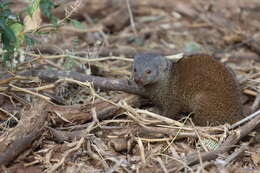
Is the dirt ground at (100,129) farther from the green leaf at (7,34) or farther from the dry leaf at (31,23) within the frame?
the green leaf at (7,34)

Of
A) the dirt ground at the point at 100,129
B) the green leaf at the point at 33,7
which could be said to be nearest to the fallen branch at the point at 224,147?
the dirt ground at the point at 100,129

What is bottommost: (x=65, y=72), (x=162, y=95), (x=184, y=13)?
(x=162, y=95)

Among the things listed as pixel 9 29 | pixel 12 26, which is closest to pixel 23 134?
pixel 9 29

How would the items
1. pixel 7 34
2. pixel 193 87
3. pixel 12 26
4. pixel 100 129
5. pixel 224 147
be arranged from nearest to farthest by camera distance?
pixel 7 34, pixel 224 147, pixel 12 26, pixel 100 129, pixel 193 87

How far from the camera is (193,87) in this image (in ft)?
14.3

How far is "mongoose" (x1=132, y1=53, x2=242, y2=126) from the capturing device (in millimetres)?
4176

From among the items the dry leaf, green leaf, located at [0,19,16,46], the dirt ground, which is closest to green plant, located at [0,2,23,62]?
green leaf, located at [0,19,16,46]

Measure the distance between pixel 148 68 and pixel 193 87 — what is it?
0.55 m

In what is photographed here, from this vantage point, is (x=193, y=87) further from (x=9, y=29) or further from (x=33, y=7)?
(x=9, y=29)

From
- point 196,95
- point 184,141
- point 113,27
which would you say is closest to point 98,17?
point 113,27

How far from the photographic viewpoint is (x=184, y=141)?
12.7ft

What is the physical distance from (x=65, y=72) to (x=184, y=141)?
58.7 inches

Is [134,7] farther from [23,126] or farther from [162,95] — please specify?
[23,126]

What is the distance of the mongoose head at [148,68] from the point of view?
171 inches
